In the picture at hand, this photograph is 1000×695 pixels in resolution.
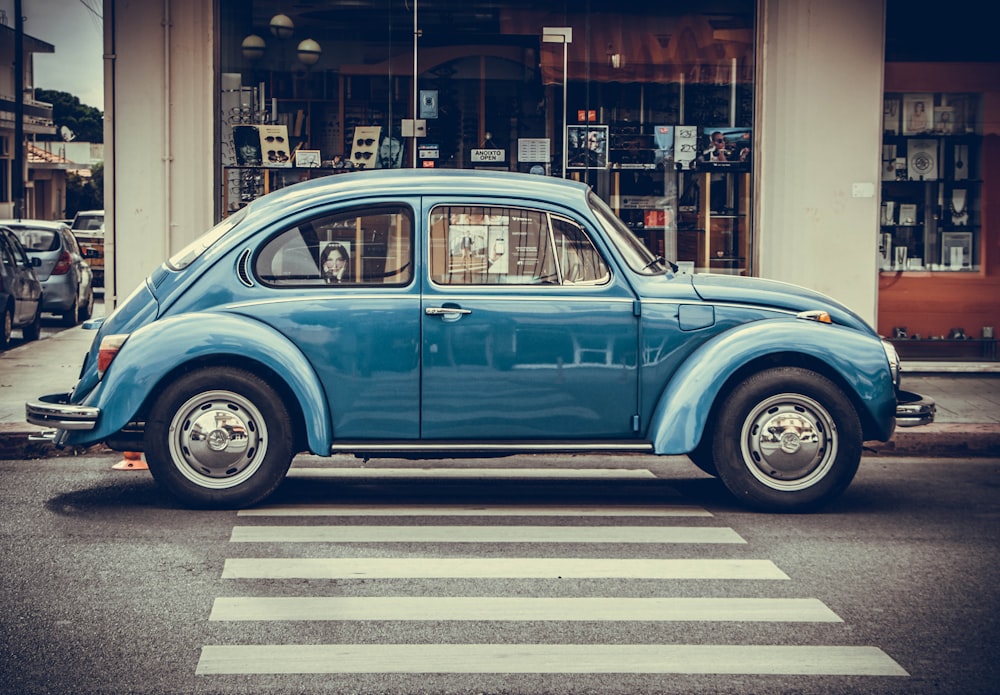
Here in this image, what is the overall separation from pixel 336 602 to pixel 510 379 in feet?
6.61

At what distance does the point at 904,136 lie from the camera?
13.5 m

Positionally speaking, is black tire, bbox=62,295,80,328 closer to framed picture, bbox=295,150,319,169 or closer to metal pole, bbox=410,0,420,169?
framed picture, bbox=295,150,319,169

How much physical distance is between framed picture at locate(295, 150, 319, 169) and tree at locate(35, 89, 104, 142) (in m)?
91.0

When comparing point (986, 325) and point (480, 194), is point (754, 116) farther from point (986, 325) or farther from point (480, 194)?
point (480, 194)

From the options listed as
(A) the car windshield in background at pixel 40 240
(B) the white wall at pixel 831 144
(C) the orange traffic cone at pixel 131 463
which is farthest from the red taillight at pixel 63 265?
(C) the orange traffic cone at pixel 131 463

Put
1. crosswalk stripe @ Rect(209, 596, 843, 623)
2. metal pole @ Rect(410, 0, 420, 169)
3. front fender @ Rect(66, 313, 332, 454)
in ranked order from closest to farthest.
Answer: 1. crosswalk stripe @ Rect(209, 596, 843, 623)
2. front fender @ Rect(66, 313, 332, 454)
3. metal pole @ Rect(410, 0, 420, 169)

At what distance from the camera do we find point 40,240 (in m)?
19.7

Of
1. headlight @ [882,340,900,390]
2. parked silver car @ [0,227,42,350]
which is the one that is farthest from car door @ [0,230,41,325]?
headlight @ [882,340,900,390]

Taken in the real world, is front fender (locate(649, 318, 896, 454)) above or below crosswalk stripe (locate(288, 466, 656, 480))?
above

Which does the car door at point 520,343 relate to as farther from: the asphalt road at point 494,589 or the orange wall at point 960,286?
the orange wall at point 960,286

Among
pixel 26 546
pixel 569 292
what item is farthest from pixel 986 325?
pixel 26 546

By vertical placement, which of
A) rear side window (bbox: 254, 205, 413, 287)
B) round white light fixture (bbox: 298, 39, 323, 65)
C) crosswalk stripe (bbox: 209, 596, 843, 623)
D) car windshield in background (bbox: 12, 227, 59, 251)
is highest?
round white light fixture (bbox: 298, 39, 323, 65)

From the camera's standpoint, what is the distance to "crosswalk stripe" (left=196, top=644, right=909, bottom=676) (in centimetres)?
467

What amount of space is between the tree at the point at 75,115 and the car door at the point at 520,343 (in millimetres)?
97257
